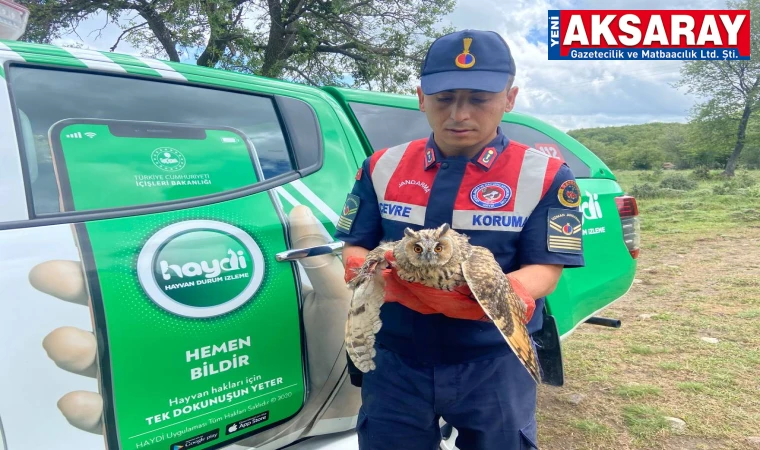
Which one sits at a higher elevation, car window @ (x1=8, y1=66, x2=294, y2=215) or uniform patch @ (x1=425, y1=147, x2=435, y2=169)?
car window @ (x1=8, y1=66, x2=294, y2=215)

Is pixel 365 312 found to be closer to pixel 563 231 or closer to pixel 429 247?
pixel 429 247

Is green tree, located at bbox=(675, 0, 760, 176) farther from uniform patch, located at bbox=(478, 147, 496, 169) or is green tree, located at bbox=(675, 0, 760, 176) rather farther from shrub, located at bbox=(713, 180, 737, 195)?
uniform patch, located at bbox=(478, 147, 496, 169)

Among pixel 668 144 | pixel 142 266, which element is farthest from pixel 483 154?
pixel 668 144

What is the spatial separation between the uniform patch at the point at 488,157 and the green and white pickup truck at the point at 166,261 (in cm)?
65

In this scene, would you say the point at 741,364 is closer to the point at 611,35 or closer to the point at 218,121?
the point at 218,121

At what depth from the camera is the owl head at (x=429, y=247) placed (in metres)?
1.13

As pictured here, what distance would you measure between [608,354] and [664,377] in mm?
522

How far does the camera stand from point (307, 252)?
68.9 inches

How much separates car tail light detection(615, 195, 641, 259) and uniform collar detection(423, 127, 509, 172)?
1.83 metres

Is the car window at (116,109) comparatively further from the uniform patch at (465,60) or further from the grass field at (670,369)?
the grass field at (670,369)

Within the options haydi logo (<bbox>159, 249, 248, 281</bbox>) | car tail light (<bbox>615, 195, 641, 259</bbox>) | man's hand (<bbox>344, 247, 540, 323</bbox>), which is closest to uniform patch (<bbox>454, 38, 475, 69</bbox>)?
man's hand (<bbox>344, 247, 540, 323</bbox>)

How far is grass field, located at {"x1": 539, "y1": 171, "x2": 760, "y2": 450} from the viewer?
2816 millimetres

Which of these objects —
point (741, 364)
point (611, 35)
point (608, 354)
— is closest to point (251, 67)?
point (611, 35)

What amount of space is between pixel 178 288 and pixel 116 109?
2.04 feet
